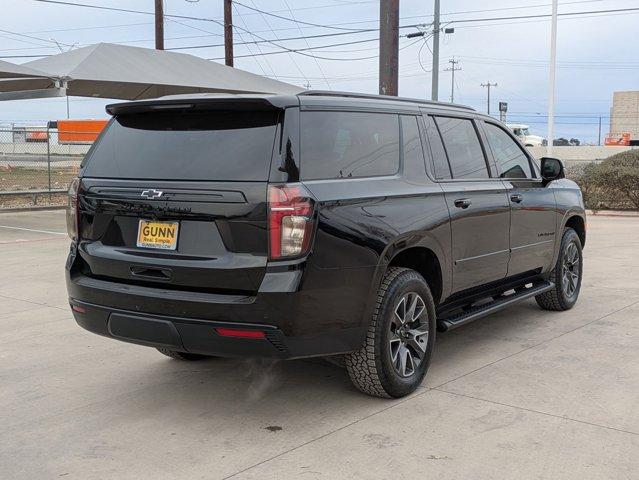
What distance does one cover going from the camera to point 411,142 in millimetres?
4816

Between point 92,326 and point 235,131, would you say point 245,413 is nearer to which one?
point 92,326

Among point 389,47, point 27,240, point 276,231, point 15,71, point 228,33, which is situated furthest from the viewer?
point 228,33

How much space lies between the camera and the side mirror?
643cm

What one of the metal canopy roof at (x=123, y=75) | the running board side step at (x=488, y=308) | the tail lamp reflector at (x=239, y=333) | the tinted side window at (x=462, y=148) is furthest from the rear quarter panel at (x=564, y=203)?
the metal canopy roof at (x=123, y=75)

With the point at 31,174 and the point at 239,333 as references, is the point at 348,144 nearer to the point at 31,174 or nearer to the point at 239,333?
the point at 239,333

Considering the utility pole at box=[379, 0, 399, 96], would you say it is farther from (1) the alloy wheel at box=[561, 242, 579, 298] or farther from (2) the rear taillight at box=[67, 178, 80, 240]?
(2) the rear taillight at box=[67, 178, 80, 240]

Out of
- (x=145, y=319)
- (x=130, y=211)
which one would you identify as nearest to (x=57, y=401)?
(x=145, y=319)

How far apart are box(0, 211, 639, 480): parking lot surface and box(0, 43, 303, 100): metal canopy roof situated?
10.2 m

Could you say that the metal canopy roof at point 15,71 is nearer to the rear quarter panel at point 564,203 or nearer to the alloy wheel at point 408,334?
the rear quarter panel at point 564,203

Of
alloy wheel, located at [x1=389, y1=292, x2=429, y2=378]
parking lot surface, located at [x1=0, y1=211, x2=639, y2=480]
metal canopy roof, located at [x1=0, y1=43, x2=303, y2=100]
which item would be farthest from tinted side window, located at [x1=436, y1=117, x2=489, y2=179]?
metal canopy roof, located at [x1=0, y1=43, x2=303, y2=100]

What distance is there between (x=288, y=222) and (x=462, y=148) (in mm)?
2207

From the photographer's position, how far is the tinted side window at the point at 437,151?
498 cm

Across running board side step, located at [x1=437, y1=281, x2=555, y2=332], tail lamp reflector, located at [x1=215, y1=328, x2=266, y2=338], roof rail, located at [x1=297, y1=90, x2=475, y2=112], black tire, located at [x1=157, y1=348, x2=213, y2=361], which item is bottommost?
black tire, located at [x1=157, y1=348, x2=213, y2=361]

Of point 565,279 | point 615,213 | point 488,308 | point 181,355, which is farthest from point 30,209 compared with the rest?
point 488,308
